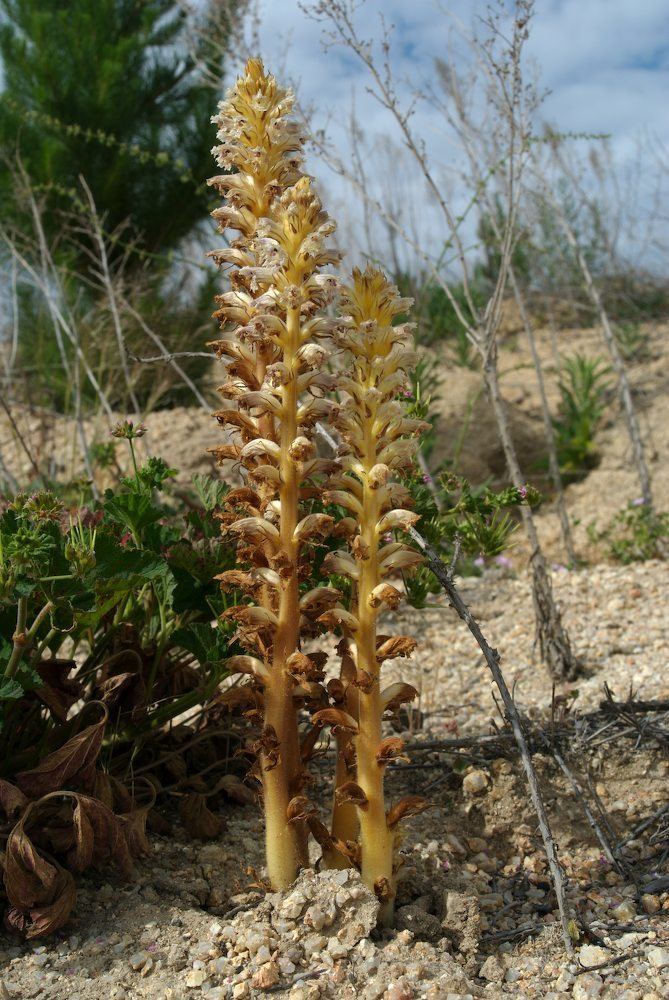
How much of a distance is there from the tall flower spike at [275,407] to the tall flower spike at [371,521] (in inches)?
2.0

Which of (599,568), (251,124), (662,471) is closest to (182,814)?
(251,124)

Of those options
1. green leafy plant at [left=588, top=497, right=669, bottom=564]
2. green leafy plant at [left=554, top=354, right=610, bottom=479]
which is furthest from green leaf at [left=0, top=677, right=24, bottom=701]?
green leafy plant at [left=554, top=354, right=610, bottom=479]

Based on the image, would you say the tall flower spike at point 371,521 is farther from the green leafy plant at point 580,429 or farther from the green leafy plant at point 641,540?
the green leafy plant at point 580,429

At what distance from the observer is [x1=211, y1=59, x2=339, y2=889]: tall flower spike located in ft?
5.03

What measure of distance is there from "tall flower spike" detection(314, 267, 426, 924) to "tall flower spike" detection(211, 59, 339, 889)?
0.17 ft

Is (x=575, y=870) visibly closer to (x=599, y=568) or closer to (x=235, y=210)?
(x=235, y=210)

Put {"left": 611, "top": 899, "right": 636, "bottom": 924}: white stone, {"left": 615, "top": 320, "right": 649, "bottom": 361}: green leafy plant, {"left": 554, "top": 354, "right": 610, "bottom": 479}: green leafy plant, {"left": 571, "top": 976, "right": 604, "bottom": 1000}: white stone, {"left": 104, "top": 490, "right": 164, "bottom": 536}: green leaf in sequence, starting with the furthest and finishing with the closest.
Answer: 1. {"left": 615, "top": 320, "right": 649, "bottom": 361}: green leafy plant
2. {"left": 554, "top": 354, "right": 610, "bottom": 479}: green leafy plant
3. {"left": 104, "top": 490, "right": 164, "bottom": 536}: green leaf
4. {"left": 611, "top": 899, "right": 636, "bottom": 924}: white stone
5. {"left": 571, "top": 976, "right": 604, "bottom": 1000}: white stone

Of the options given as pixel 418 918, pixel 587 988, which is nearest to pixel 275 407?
pixel 418 918

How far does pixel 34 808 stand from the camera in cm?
169

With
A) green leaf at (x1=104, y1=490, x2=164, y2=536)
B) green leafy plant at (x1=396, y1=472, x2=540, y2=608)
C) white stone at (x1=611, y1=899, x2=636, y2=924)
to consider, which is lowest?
white stone at (x1=611, y1=899, x2=636, y2=924)

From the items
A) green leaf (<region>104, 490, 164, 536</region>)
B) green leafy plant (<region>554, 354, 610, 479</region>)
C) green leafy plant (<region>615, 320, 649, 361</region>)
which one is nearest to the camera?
green leaf (<region>104, 490, 164, 536</region>)

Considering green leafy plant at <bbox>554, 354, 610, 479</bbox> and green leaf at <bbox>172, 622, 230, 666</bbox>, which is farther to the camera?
green leafy plant at <bbox>554, 354, 610, 479</bbox>

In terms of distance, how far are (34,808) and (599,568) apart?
120 inches

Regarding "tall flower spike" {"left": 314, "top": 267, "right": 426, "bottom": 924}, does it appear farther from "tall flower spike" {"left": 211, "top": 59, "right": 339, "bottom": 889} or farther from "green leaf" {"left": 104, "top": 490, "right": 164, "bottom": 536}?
"green leaf" {"left": 104, "top": 490, "right": 164, "bottom": 536}
